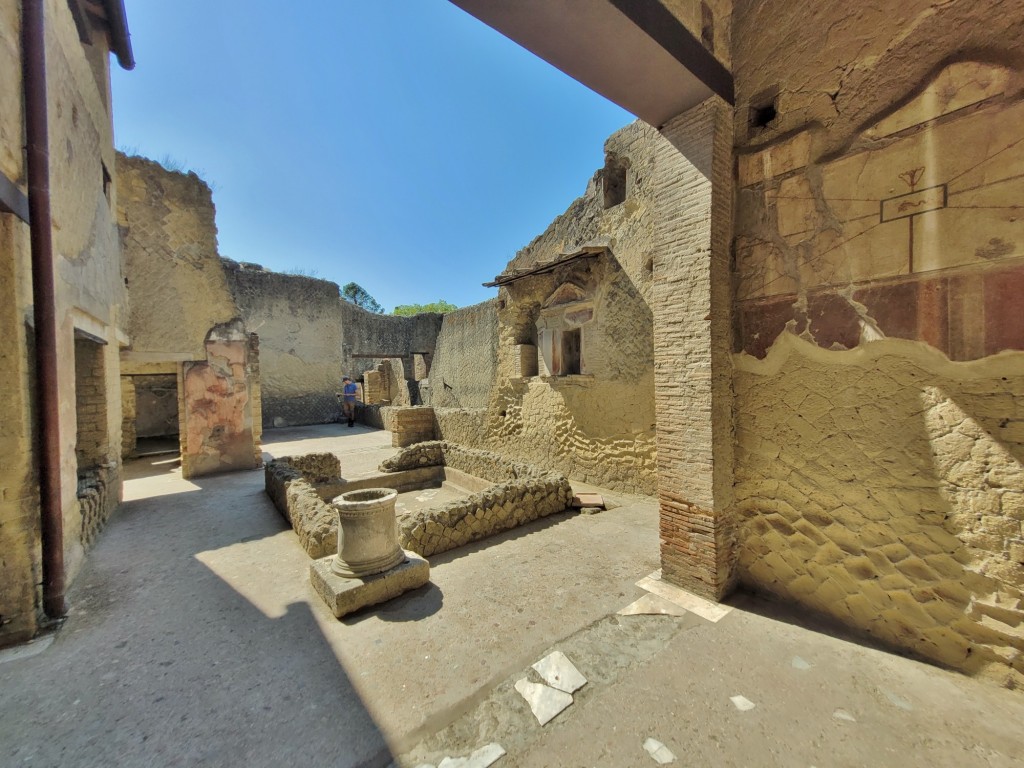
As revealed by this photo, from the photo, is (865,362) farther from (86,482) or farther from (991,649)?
(86,482)

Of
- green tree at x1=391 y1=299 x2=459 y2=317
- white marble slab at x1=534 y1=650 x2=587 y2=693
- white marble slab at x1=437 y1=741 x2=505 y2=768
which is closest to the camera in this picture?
white marble slab at x1=437 y1=741 x2=505 y2=768

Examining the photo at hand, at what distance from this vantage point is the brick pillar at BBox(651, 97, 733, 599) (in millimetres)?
3137

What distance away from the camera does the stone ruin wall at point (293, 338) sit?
14.7 m

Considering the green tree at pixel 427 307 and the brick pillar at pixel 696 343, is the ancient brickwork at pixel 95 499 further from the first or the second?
the green tree at pixel 427 307

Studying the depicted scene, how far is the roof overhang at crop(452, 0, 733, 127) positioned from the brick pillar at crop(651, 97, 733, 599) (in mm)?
231

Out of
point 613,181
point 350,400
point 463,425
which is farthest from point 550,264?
point 350,400

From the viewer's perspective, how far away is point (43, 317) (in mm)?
3082

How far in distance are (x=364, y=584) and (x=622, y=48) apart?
4331mm

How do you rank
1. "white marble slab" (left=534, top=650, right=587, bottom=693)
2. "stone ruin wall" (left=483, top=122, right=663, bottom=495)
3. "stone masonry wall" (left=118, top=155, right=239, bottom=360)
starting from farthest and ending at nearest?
"stone masonry wall" (left=118, top=155, right=239, bottom=360) < "stone ruin wall" (left=483, top=122, right=663, bottom=495) < "white marble slab" (left=534, top=650, right=587, bottom=693)

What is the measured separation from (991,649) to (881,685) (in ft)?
2.07

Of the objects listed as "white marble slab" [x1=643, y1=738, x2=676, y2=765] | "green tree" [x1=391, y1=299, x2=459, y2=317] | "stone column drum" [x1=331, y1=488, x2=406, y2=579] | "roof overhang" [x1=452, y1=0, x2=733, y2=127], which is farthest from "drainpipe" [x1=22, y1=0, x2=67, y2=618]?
"green tree" [x1=391, y1=299, x2=459, y2=317]

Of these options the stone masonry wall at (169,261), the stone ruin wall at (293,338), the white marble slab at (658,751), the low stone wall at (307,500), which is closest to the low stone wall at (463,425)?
the low stone wall at (307,500)

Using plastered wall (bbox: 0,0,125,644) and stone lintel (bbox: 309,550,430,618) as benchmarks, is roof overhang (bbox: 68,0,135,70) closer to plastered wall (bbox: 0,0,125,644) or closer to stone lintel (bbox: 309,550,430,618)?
plastered wall (bbox: 0,0,125,644)

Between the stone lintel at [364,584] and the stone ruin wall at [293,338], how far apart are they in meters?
13.3
